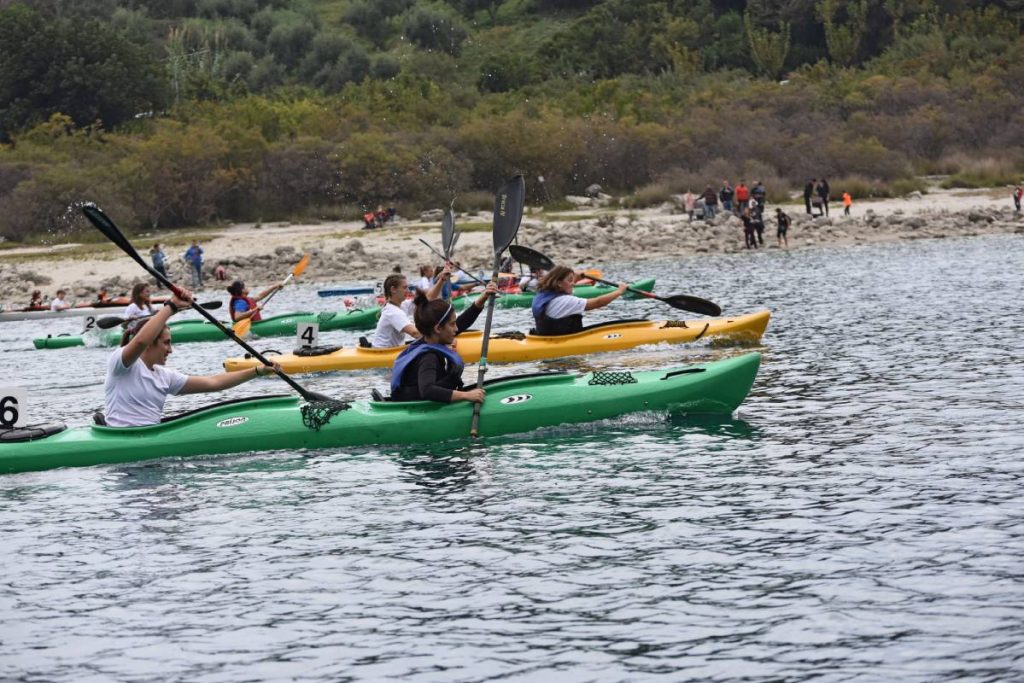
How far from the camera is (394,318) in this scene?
16578 mm

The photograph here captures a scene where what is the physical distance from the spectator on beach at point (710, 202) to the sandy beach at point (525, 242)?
0.84ft

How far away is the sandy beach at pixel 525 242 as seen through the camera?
35312mm

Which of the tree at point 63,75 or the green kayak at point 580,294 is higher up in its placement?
the tree at point 63,75

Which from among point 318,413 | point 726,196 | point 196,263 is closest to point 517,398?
point 318,413

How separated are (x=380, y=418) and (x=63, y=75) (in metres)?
46.8

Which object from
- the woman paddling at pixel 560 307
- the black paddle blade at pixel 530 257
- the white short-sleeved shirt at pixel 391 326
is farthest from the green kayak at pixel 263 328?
the woman paddling at pixel 560 307

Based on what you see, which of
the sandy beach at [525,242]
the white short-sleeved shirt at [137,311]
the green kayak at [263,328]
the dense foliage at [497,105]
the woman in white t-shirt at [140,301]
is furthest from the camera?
the dense foliage at [497,105]

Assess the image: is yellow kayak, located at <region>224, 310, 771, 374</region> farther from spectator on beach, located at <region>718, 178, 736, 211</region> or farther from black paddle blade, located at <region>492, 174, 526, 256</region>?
spectator on beach, located at <region>718, 178, 736, 211</region>

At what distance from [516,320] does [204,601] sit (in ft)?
54.2

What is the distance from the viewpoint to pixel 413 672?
7.01 m

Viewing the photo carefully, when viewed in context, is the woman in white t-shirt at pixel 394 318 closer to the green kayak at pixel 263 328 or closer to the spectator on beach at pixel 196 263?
the green kayak at pixel 263 328

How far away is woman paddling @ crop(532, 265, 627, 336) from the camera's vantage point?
55.3 ft

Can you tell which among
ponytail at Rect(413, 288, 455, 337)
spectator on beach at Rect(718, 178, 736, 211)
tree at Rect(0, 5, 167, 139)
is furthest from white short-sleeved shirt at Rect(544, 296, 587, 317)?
tree at Rect(0, 5, 167, 139)

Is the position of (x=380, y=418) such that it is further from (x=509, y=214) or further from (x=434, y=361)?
(x=509, y=214)
